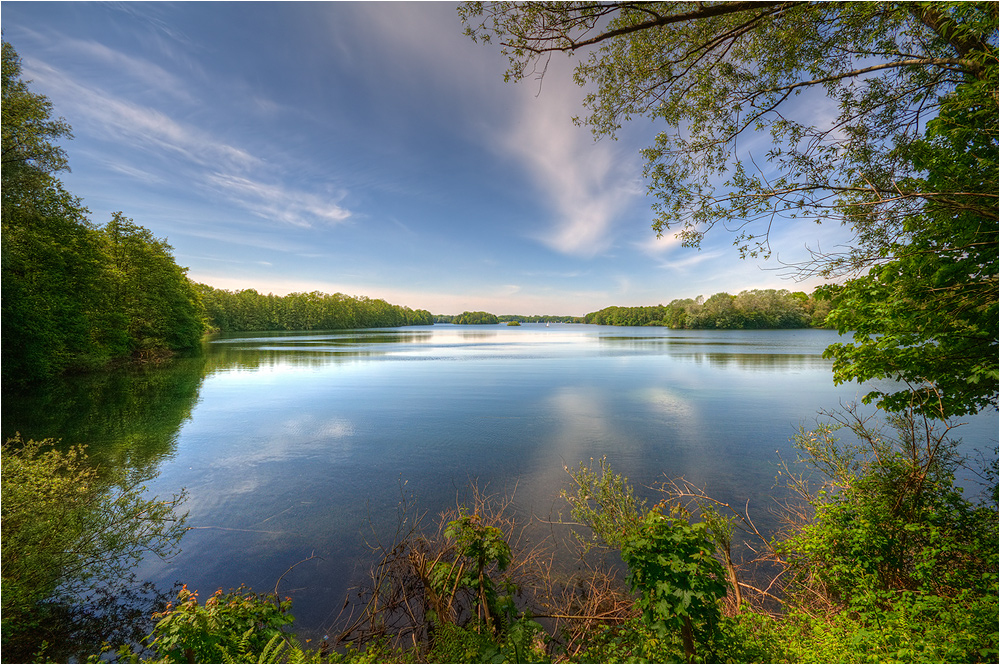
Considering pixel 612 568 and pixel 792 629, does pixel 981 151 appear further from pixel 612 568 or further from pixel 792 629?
pixel 612 568

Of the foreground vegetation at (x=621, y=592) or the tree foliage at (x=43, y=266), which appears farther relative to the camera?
the tree foliage at (x=43, y=266)

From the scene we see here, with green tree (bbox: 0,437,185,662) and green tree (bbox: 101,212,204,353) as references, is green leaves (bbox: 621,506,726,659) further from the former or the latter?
green tree (bbox: 101,212,204,353)

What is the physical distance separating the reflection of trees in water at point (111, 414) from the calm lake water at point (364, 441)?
103 mm

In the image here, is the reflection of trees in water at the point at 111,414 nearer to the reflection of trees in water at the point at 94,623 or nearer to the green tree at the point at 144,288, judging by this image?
the reflection of trees in water at the point at 94,623

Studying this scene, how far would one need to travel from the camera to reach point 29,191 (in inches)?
568

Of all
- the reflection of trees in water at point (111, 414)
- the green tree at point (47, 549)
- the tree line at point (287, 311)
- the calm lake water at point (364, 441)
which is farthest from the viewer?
the tree line at point (287, 311)

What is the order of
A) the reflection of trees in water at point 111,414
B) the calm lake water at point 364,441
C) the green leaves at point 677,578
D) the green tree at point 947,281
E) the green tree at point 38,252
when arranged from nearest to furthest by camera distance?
the green leaves at point 677,578
the green tree at point 947,281
the calm lake water at point 364,441
the reflection of trees in water at point 111,414
the green tree at point 38,252

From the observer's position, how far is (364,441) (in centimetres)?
1232

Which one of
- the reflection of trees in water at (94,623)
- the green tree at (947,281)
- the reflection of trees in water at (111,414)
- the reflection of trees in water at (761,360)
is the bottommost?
the reflection of trees in water at (94,623)

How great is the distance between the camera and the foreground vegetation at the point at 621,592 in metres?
3.81

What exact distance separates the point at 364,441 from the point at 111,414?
40.5 feet

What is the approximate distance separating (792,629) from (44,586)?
957 cm

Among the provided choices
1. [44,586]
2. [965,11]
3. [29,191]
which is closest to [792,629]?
[965,11]

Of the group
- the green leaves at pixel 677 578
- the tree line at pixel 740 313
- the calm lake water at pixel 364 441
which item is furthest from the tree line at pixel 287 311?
the tree line at pixel 740 313
